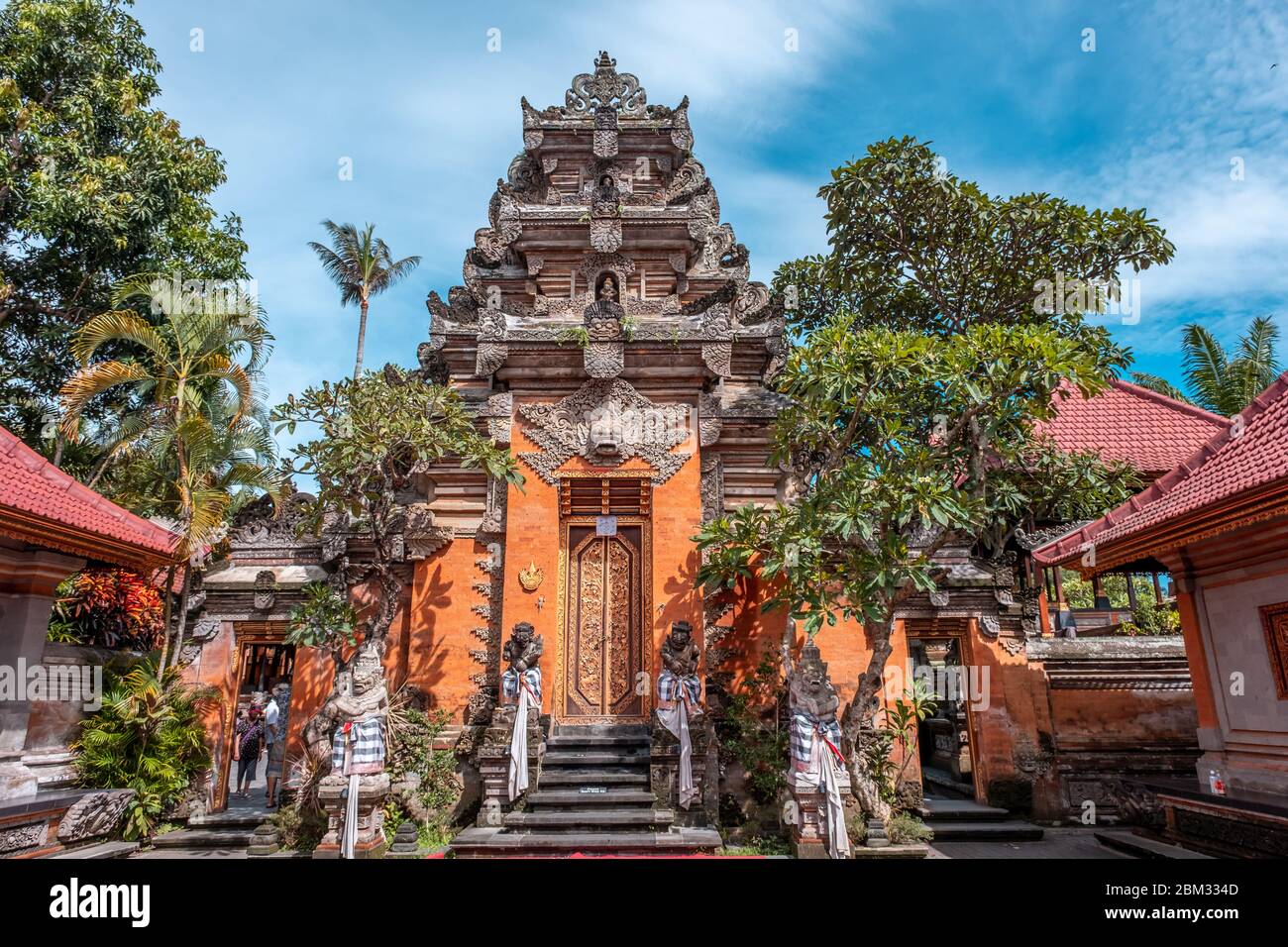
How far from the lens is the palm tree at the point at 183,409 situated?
418 inches

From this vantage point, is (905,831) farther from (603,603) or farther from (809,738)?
(603,603)

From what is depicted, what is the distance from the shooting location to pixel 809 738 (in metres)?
7.79

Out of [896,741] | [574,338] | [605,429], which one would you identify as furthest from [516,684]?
[896,741]

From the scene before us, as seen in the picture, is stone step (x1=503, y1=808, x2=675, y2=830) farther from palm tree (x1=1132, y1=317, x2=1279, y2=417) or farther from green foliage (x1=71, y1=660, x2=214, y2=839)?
palm tree (x1=1132, y1=317, x2=1279, y2=417)

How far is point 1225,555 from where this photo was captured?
290 inches

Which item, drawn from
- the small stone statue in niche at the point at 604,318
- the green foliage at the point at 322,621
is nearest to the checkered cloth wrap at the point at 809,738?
the green foliage at the point at 322,621

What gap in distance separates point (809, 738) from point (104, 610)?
10286mm

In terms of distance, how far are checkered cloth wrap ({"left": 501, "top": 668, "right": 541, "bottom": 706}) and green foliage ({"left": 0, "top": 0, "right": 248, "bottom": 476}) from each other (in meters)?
10.8

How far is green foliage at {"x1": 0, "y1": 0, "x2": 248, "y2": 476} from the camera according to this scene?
45.2 ft

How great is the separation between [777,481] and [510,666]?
4.74m

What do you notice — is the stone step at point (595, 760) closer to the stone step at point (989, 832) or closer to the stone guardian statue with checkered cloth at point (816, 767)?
the stone guardian statue with checkered cloth at point (816, 767)

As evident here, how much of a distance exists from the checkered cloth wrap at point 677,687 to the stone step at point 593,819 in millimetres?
1205

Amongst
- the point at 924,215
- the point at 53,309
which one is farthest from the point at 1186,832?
the point at 53,309

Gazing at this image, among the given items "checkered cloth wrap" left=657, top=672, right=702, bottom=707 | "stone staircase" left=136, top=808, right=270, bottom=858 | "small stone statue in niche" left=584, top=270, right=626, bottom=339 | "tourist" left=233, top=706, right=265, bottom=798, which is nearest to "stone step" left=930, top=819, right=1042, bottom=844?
"checkered cloth wrap" left=657, top=672, right=702, bottom=707
